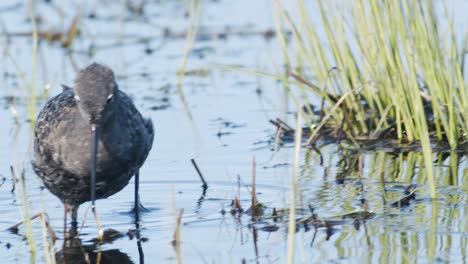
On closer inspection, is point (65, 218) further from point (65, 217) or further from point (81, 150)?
point (81, 150)

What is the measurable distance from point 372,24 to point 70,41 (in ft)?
17.2

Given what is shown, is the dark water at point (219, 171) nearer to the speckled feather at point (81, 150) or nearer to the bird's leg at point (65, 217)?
the bird's leg at point (65, 217)

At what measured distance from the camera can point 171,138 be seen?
8.63 m

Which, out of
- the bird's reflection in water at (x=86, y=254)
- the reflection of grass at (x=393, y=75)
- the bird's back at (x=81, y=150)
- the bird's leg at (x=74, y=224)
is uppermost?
the reflection of grass at (x=393, y=75)

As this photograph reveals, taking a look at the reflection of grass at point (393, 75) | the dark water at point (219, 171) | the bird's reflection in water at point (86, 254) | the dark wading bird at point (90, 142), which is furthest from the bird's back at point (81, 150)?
the reflection of grass at point (393, 75)

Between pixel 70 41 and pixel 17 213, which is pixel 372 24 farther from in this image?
pixel 70 41

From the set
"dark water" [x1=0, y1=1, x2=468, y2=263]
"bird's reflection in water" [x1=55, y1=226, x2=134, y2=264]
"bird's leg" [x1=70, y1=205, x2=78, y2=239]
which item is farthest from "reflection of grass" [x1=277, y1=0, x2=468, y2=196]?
"bird's reflection in water" [x1=55, y1=226, x2=134, y2=264]

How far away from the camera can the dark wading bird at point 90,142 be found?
6.13 m

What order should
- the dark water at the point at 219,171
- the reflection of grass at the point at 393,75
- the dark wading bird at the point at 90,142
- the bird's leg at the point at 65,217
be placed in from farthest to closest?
the reflection of grass at the point at 393,75 → the bird's leg at the point at 65,217 → the dark wading bird at the point at 90,142 → the dark water at the point at 219,171


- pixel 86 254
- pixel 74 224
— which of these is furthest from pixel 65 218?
pixel 86 254

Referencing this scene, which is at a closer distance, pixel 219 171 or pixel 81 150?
pixel 81 150

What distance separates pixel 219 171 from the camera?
25.1 feet

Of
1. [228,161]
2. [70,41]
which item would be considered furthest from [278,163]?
[70,41]

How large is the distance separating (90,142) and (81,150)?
3.2 inches
